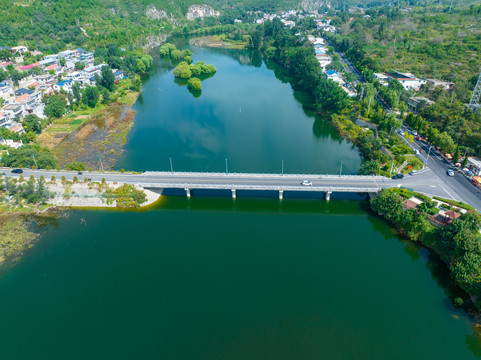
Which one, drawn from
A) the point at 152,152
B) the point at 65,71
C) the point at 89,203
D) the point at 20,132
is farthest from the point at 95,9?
the point at 89,203

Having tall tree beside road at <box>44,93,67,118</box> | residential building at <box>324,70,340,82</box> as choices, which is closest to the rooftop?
residential building at <box>324,70,340,82</box>

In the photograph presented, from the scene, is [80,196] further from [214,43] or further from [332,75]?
[214,43]

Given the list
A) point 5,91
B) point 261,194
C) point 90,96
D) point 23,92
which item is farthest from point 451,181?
point 5,91

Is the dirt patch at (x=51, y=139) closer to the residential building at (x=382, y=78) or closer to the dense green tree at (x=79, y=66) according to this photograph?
the dense green tree at (x=79, y=66)

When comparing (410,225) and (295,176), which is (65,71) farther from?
(410,225)

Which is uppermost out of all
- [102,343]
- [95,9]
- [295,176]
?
[95,9]
